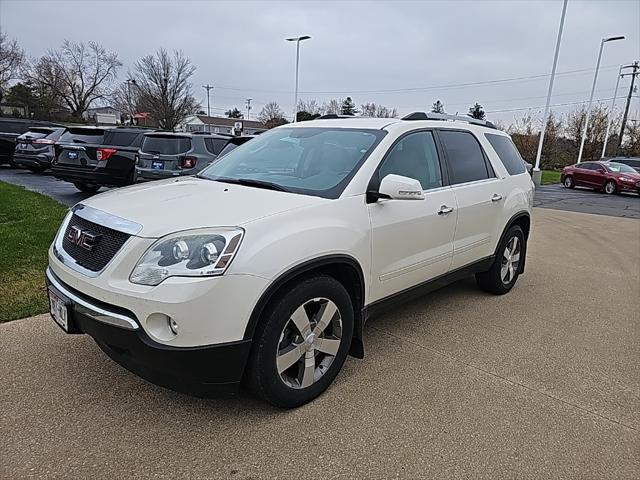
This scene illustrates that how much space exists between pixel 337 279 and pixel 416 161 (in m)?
1.28

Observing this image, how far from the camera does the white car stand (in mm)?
2268

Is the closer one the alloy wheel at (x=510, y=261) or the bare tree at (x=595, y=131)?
the alloy wheel at (x=510, y=261)

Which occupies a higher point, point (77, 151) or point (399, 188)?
point (399, 188)

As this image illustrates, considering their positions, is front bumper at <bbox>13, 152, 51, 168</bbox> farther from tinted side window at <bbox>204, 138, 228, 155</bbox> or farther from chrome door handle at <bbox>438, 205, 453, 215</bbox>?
chrome door handle at <bbox>438, 205, 453, 215</bbox>

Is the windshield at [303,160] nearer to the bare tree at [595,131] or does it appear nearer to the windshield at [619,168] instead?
the windshield at [619,168]

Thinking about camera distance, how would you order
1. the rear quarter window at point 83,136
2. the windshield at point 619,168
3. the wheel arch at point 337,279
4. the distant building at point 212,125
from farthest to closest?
the distant building at point 212,125 → the windshield at point 619,168 → the rear quarter window at point 83,136 → the wheel arch at point 337,279

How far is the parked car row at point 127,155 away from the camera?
29.9 feet

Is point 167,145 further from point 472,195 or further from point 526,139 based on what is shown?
point 526,139

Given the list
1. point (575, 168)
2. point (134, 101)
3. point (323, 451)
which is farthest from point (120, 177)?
point (134, 101)

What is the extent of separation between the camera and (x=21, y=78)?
49719 mm

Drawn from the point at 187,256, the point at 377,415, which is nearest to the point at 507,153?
the point at 377,415

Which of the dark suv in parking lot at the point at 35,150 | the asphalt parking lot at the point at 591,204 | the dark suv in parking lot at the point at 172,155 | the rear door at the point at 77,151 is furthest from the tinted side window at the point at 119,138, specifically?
the asphalt parking lot at the point at 591,204

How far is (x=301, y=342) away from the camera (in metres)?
2.71

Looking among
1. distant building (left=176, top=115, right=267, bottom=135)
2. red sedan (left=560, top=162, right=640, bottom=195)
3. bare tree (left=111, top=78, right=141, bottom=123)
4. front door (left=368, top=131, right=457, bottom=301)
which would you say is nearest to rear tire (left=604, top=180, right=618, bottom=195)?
red sedan (left=560, top=162, right=640, bottom=195)
